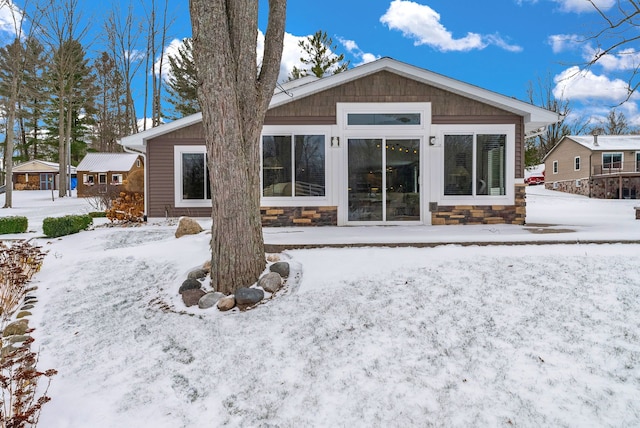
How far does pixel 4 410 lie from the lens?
2.62 m

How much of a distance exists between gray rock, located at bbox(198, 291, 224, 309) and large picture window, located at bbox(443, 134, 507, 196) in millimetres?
5809

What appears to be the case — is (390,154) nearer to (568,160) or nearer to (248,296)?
(248,296)

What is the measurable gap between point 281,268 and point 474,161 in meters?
5.59

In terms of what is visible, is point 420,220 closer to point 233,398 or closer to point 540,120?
A: point 540,120

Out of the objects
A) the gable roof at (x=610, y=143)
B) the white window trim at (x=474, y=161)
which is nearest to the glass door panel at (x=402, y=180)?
the white window trim at (x=474, y=161)

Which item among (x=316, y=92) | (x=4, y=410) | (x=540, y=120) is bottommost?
(x=4, y=410)

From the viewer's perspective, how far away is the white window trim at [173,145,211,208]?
9438mm

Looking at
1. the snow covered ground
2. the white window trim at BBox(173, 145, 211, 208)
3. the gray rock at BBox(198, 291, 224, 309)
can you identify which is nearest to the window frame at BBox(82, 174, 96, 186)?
the white window trim at BBox(173, 145, 211, 208)

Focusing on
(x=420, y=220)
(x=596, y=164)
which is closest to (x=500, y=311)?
(x=420, y=220)

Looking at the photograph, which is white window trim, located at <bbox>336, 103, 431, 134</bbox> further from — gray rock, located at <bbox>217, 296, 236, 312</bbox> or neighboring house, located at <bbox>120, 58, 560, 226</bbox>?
gray rock, located at <bbox>217, 296, 236, 312</bbox>

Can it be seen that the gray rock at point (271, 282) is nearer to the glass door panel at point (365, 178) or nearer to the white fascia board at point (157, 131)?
the glass door panel at point (365, 178)

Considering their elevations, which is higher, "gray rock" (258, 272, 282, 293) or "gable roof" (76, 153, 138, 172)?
"gable roof" (76, 153, 138, 172)

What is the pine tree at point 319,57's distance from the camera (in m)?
21.2

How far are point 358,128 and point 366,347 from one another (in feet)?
18.7
